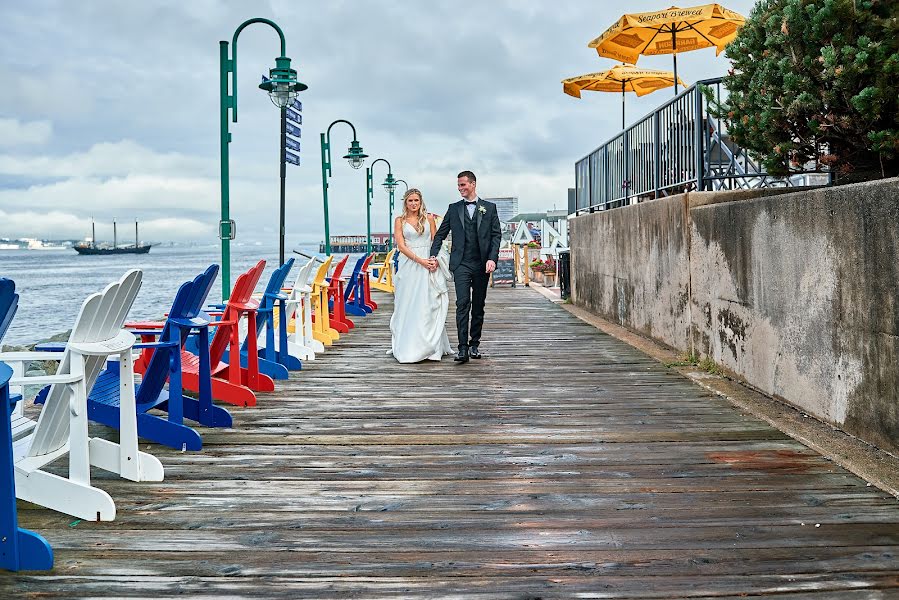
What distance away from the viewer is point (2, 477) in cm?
325

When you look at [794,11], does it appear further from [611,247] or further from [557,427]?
[611,247]

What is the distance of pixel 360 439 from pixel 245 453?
764mm

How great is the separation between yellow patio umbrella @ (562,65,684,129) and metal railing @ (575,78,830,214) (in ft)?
14.7

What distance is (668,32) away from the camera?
15.5m

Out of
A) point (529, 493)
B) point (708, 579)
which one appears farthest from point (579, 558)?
point (529, 493)

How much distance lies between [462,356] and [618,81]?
11689mm

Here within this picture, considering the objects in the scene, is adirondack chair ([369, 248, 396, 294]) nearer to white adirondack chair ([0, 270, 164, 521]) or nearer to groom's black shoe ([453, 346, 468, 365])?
groom's black shoe ([453, 346, 468, 365])

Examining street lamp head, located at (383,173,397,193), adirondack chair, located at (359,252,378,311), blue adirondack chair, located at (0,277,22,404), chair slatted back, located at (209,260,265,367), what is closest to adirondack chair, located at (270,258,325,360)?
chair slatted back, located at (209,260,265,367)

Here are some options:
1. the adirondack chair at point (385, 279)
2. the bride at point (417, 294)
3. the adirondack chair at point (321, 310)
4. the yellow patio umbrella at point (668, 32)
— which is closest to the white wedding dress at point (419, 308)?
the bride at point (417, 294)

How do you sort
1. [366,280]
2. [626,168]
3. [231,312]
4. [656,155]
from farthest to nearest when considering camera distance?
[366,280] → [626,168] → [656,155] → [231,312]

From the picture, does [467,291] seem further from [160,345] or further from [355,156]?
[355,156]

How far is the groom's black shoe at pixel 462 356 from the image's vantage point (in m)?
9.51

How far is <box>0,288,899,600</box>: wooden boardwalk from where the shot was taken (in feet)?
10.5

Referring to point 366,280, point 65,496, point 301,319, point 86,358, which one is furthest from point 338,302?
point 65,496
